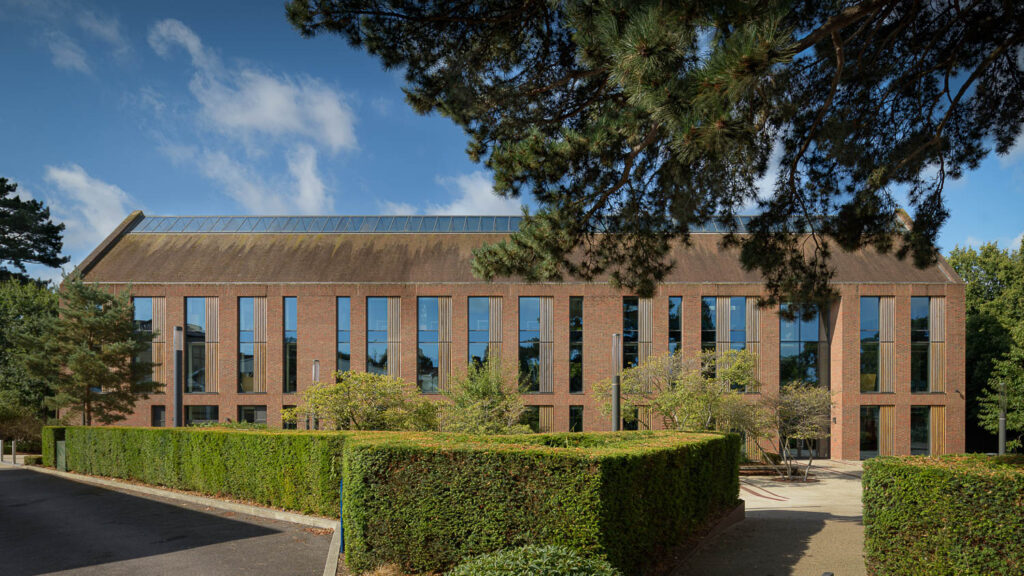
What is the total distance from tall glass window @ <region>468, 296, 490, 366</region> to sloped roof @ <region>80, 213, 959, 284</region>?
118 centimetres

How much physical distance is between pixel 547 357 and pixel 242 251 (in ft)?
54.7

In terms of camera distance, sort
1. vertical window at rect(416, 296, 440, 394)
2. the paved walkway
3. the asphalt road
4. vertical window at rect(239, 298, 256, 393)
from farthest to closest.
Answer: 1. vertical window at rect(239, 298, 256, 393)
2. vertical window at rect(416, 296, 440, 394)
3. the asphalt road
4. the paved walkway

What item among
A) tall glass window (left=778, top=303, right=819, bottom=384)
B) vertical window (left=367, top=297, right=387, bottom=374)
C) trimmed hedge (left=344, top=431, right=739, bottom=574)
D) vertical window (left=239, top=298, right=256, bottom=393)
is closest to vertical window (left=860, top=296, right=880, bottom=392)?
tall glass window (left=778, top=303, right=819, bottom=384)

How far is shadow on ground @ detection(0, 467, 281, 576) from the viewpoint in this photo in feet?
30.6

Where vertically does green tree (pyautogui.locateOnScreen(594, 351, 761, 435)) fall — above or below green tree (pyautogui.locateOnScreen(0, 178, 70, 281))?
below

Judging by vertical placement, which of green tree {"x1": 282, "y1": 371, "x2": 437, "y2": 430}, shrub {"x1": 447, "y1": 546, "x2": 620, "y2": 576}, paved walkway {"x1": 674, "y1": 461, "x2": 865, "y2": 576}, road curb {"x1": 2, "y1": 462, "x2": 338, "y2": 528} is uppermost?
shrub {"x1": 447, "y1": 546, "x2": 620, "y2": 576}

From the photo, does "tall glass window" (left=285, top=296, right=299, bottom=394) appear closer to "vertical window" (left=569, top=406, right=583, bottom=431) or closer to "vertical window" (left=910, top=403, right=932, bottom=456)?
"vertical window" (left=569, top=406, right=583, bottom=431)

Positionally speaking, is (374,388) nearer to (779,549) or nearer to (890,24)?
(779,549)

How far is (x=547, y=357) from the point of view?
27.8 meters

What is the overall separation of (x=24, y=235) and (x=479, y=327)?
33711 millimetres

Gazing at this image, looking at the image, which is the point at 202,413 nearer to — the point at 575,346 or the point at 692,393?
the point at 575,346

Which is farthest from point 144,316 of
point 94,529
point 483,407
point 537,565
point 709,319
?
point 537,565

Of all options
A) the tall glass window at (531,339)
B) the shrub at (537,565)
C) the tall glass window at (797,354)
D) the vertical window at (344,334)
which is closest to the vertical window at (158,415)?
the vertical window at (344,334)

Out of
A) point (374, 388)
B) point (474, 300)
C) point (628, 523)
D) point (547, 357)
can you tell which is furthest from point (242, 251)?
point (628, 523)
